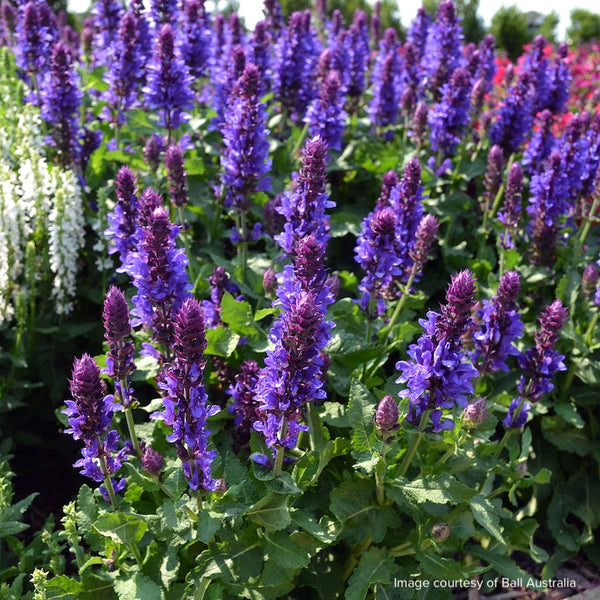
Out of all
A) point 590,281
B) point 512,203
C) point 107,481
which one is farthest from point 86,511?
point 512,203

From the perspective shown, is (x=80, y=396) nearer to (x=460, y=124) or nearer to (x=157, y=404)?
(x=157, y=404)

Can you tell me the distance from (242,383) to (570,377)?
2131 millimetres

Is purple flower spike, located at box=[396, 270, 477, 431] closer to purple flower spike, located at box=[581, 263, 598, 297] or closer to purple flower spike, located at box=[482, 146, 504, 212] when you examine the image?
purple flower spike, located at box=[581, 263, 598, 297]

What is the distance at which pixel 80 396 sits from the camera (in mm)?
2469

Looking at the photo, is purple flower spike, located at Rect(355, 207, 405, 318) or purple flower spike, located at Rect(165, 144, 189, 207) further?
purple flower spike, located at Rect(165, 144, 189, 207)

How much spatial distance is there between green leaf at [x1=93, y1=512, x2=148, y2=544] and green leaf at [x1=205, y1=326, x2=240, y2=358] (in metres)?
0.94

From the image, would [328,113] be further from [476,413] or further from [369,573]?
[369,573]

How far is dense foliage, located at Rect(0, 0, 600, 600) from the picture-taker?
2650 millimetres

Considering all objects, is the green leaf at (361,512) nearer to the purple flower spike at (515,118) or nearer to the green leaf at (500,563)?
the green leaf at (500,563)

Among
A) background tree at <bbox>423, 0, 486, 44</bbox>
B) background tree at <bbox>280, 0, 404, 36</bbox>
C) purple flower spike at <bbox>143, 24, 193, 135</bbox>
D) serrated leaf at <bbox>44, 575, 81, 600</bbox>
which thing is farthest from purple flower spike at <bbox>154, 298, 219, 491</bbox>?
background tree at <bbox>423, 0, 486, 44</bbox>

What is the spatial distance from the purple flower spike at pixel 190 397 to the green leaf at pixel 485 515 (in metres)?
1.02

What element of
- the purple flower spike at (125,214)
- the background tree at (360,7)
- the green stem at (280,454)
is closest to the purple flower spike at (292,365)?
the green stem at (280,454)

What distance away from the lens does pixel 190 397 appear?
95.4 inches

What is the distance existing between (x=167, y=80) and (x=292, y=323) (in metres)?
2.59
